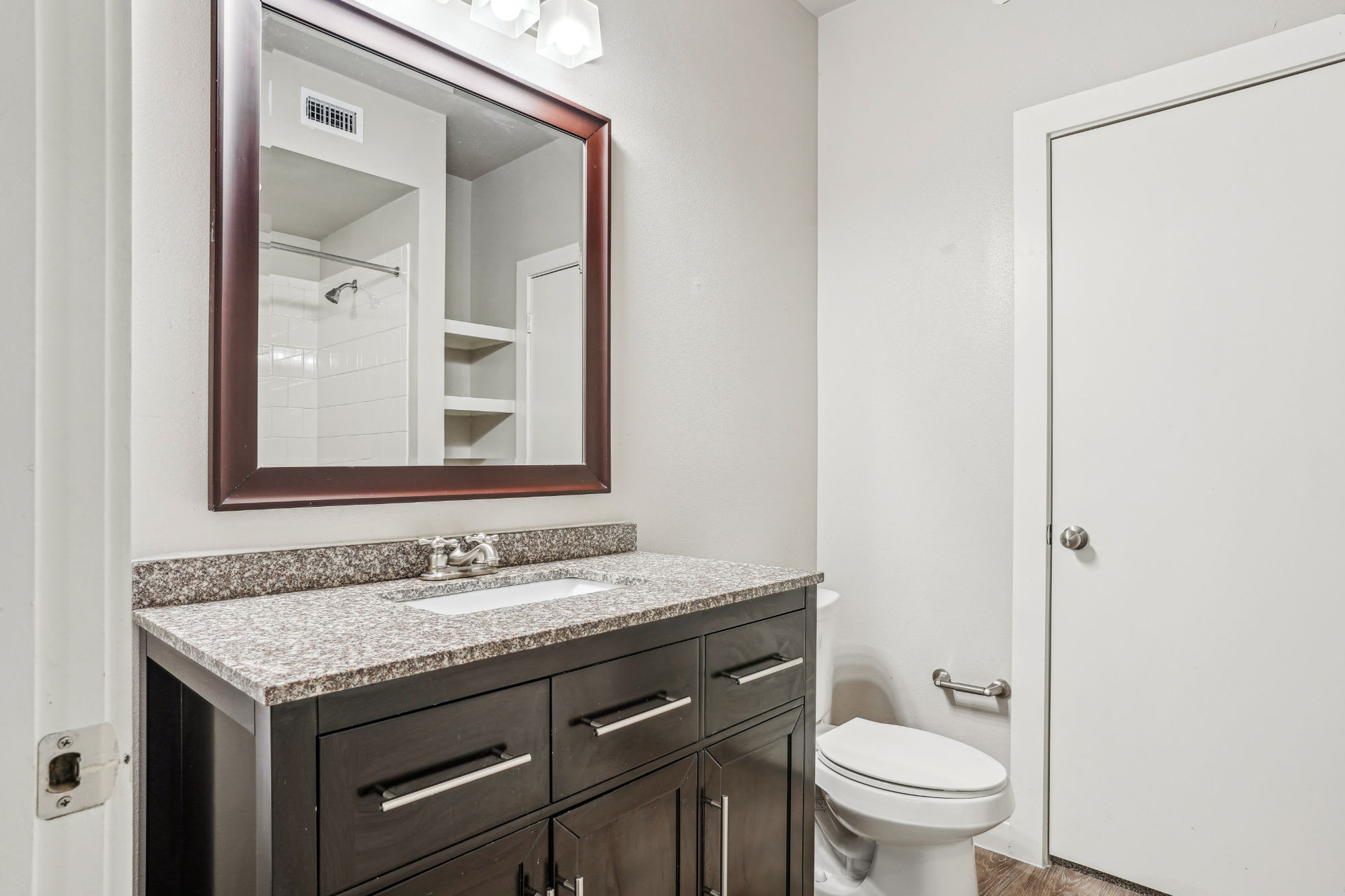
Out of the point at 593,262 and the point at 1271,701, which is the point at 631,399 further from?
the point at 1271,701

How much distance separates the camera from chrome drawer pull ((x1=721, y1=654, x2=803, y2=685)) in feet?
4.17

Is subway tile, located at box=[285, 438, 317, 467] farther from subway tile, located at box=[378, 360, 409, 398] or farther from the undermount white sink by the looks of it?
the undermount white sink

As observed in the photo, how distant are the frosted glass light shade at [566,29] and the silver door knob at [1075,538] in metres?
1.66

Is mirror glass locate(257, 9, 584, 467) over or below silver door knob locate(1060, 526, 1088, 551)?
over

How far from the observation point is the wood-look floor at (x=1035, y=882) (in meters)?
1.86

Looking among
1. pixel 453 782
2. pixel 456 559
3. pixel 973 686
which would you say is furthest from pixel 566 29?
pixel 973 686

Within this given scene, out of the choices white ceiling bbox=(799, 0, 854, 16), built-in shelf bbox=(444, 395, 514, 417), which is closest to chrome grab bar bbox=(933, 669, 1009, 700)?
built-in shelf bbox=(444, 395, 514, 417)

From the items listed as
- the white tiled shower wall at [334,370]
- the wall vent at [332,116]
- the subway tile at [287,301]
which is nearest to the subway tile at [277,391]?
the white tiled shower wall at [334,370]

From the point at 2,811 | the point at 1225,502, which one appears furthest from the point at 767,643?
the point at 1225,502

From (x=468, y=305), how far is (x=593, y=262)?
1.15 ft

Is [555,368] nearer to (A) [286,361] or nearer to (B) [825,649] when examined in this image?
(A) [286,361]

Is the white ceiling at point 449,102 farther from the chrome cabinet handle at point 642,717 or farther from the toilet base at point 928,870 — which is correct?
the toilet base at point 928,870

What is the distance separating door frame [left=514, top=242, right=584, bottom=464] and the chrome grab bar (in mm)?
1382

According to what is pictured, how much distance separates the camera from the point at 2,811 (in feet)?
1.36
